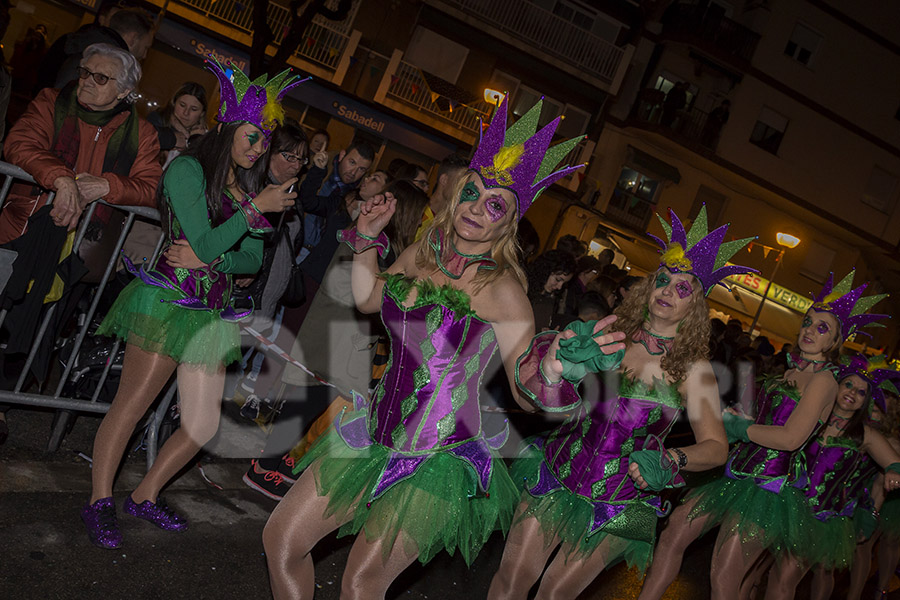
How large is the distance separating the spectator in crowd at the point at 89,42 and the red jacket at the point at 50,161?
854mm

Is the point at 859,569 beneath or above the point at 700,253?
beneath

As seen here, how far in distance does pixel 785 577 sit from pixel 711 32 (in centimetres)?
2068

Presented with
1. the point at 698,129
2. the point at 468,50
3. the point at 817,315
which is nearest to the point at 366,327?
the point at 817,315

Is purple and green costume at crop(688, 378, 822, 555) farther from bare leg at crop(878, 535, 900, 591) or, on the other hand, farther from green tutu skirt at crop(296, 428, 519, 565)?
bare leg at crop(878, 535, 900, 591)

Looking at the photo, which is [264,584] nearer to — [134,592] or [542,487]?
[134,592]

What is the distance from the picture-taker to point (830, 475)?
5.73m

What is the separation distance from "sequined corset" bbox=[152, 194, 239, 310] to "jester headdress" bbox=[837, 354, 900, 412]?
4879mm

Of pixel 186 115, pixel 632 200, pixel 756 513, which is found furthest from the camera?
pixel 632 200

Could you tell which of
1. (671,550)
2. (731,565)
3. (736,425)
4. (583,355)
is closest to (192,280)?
(583,355)

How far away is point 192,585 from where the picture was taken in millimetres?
3545

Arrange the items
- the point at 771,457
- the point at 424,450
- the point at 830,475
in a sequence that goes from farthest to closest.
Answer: the point at 830,475 < the point at 771,457 < the point at 424,450

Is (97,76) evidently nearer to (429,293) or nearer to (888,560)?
(429,293)

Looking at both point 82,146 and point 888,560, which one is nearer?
point 82,146

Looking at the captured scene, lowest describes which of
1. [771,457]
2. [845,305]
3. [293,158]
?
[771,457]
